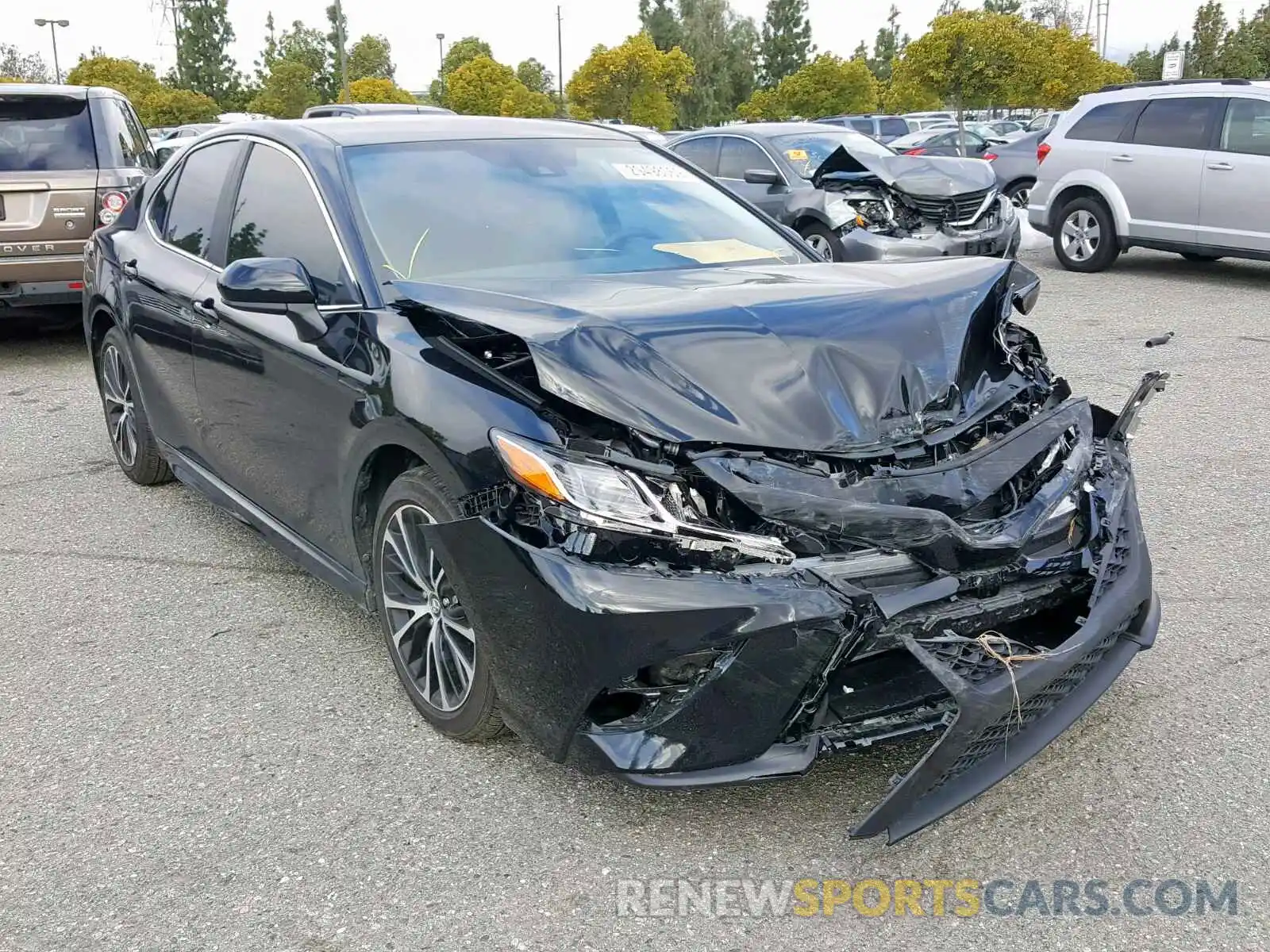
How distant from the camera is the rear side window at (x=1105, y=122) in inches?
451

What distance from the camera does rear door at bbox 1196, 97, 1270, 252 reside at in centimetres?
1026

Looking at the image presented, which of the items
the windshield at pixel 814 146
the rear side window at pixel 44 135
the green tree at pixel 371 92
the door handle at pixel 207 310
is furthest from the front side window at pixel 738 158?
the green tree at pixel 371 92

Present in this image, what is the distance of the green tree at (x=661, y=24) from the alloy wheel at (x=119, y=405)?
75089mm

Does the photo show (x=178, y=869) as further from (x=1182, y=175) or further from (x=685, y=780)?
(x=1182, y=175)

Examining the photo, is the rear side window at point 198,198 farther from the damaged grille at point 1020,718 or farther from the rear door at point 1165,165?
the rear door at point 1165,165

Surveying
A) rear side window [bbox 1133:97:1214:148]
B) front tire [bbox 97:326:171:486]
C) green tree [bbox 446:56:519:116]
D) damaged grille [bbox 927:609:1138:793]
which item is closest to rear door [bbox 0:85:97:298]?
front tire [bbox 97:326:171:486]

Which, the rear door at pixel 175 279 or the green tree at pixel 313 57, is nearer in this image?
the rear door at pixel 175 279

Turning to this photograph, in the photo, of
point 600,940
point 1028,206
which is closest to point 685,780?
point 600,940

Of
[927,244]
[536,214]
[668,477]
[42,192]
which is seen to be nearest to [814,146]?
[927,244]

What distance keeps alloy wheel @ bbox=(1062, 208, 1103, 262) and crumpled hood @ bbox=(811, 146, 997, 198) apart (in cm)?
149

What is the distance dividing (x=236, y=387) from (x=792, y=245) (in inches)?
79.8

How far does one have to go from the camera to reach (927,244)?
1021 cm

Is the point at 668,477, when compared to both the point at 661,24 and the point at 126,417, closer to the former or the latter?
the point at 126,417

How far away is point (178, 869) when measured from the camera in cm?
276
